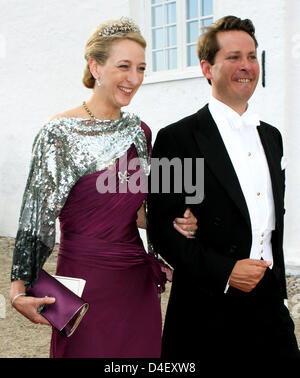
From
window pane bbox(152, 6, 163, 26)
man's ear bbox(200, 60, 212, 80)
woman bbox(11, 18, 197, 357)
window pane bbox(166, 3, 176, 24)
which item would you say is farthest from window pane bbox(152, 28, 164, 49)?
man's ear bbox(200, 60, 212, 80)

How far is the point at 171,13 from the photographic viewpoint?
7914 mm

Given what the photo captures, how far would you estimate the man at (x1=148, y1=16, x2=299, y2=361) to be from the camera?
219cm

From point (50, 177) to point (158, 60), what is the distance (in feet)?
20.2

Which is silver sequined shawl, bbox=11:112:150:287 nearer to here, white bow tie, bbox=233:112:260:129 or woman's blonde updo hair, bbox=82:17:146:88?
woman's blonde updo hair, bbox=82:17:146:88

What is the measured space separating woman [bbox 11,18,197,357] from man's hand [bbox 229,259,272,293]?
0.61m

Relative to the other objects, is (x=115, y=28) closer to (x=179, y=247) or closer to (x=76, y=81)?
(x=179, y=247)

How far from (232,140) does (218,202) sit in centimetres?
34

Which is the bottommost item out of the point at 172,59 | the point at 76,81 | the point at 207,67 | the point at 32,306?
the point at 32,306

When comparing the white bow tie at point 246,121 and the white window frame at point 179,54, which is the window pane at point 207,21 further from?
the white bow tie at point 246,121

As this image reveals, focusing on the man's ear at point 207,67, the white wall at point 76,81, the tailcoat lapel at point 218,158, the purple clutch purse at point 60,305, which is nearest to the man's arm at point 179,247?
the tailcoat lapel at point 218,158

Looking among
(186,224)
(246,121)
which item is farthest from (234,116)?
(186,224)

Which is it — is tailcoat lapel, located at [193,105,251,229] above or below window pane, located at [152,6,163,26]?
below

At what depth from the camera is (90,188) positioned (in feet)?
7.88
